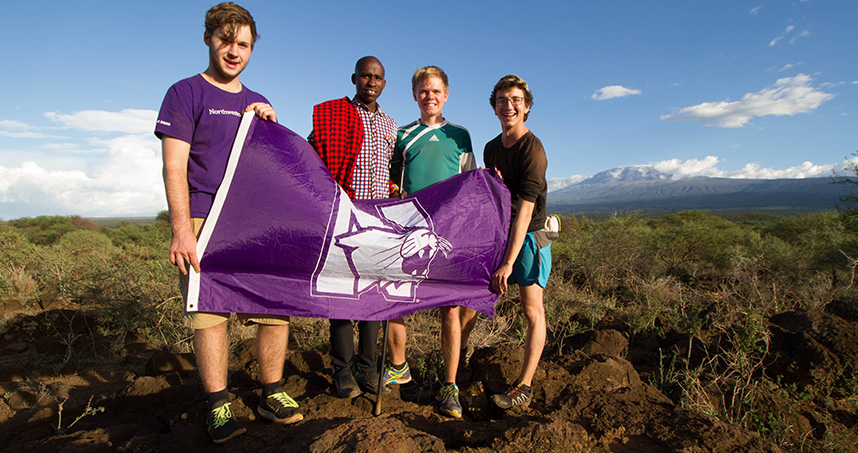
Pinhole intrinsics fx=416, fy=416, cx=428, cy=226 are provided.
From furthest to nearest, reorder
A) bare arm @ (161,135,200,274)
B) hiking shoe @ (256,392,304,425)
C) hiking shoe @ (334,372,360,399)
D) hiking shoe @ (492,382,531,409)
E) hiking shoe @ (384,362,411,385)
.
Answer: hiking shoe @ (384,362,411,385)
hiking shoe @ (334,372,360,399)
hiking shoe @ (492,382,531,409)
hiking shoe @ (256,392,304,425)
bare arm @ (161,135,200,274)

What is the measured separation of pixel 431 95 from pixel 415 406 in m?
2.31

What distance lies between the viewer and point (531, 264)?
2988mm

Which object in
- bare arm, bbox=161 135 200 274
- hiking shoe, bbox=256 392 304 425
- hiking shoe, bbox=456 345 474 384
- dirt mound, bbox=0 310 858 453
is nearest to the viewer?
dirt mound, bbox=0 310 858 453

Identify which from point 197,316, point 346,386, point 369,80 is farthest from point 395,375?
point 369,80

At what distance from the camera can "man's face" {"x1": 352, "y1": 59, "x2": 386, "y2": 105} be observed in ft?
10.2

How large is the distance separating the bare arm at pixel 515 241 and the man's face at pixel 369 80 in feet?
4.51

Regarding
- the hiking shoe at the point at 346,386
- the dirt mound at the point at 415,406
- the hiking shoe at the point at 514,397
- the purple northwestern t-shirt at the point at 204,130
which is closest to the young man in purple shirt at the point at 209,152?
the purple northwestern t-shirt at the point at 204,130

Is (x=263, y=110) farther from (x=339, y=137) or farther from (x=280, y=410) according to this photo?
(x=280, y=410)

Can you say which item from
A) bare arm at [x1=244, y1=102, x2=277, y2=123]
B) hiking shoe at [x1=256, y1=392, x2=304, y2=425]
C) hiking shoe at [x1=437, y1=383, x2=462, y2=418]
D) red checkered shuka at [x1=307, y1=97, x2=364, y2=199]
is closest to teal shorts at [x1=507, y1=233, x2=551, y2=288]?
hiking shoe at [x1=437, y1=383, x2=462, y2=418]

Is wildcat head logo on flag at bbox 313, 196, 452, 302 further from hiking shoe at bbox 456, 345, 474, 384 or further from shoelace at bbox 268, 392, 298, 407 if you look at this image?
hiking shoe at bbox 456, 345, 474, 384

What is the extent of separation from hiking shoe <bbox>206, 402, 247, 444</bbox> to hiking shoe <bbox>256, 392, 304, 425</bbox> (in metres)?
0.20

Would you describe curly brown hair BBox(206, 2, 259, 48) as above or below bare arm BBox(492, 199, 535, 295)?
above

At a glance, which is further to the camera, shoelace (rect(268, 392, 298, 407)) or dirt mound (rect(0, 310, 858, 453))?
shoelace (rect(268, 392, 298, 407))

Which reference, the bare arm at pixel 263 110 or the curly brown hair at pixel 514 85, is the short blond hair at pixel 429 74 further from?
the bare arm at pixel 263 110
